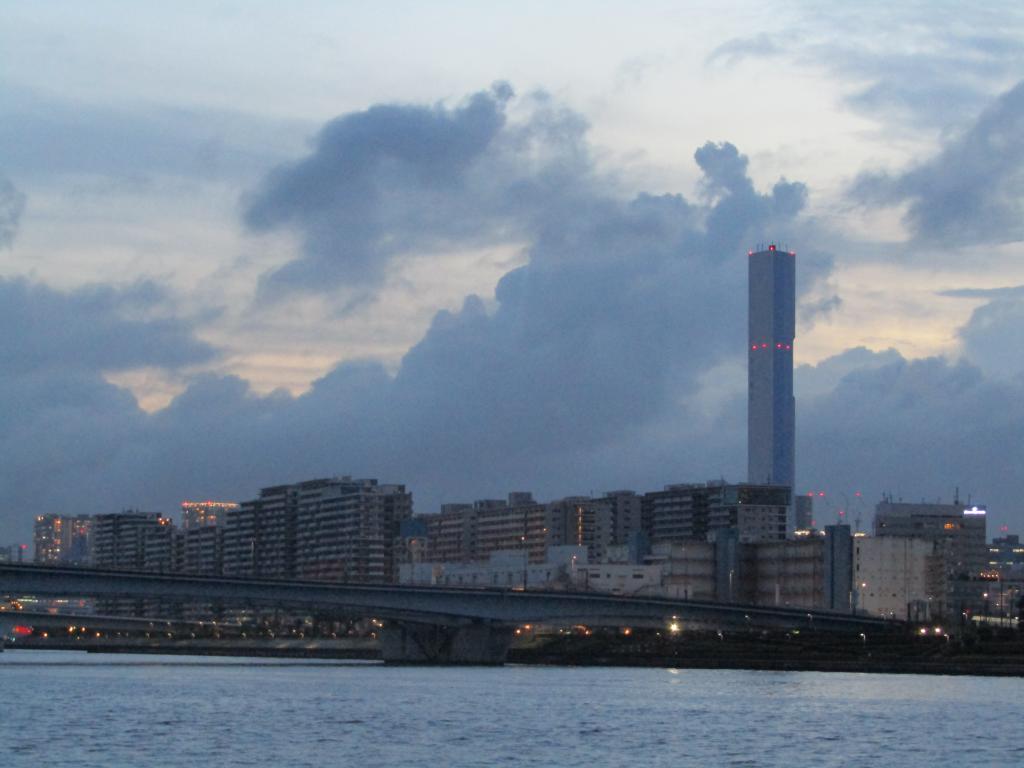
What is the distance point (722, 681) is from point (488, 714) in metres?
51.9

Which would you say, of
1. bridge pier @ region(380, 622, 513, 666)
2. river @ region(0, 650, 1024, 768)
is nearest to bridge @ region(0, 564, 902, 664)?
bridge pier @ region(380, 622, 513, 666)

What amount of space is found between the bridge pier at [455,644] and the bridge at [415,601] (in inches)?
3.9

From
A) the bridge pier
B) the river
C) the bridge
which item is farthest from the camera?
the bridge pier

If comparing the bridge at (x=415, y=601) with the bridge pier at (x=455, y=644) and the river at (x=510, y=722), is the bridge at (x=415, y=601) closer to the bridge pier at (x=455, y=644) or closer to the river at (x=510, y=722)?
the bridge pier at (x=455, y=644)

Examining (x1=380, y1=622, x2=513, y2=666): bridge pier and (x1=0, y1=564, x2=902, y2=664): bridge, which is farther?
(x1=380, y1=622, x2=513, y2=666): bridge pier

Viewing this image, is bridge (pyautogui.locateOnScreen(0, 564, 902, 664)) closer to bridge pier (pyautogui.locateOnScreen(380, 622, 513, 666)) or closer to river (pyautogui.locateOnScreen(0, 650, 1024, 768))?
bridge pier (pyautogui.locateOnScreen(380, 622, 513, 666))

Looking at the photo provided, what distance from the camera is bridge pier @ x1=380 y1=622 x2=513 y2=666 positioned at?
192 meters

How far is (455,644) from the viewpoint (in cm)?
19362

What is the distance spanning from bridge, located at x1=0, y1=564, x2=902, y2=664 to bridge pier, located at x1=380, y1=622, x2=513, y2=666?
99 mm

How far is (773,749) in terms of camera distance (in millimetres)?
87000

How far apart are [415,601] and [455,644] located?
41.6 ft

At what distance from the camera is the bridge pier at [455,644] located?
192000mm

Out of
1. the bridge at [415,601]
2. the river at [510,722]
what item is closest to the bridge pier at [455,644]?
the bridge at [415,601]

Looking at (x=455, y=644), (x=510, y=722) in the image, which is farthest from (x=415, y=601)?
(x=510, y=722)
